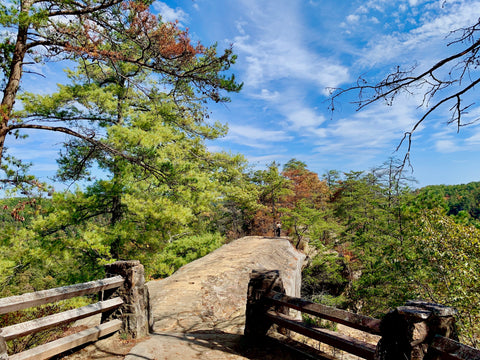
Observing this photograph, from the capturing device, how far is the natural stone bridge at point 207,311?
392cm

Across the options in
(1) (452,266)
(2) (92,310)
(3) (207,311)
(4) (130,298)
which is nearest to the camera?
(2) (92,310)

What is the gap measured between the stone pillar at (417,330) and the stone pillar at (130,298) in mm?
3765

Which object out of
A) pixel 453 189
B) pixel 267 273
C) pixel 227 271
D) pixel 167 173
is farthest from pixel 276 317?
pixel 453 189

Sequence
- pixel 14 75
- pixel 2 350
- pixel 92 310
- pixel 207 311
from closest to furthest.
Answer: pixel 2 350, pixel 92 310, pixel 14 75, pixel 207 311

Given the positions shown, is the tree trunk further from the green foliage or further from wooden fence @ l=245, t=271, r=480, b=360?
the green foliage

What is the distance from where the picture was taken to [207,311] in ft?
21.2

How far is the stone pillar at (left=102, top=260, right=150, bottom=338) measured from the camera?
439 cm

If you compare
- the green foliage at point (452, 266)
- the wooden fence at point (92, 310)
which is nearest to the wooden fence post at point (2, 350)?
the wooden fence at point (92, 310)

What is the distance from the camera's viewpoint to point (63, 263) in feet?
36.9

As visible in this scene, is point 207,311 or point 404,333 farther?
point 207,311

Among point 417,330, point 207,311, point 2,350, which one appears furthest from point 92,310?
point 417,330

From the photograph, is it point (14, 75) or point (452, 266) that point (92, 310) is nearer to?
point (14, 75)

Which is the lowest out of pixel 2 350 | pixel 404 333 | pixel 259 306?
pixel 259 306

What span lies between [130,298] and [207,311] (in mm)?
2630
